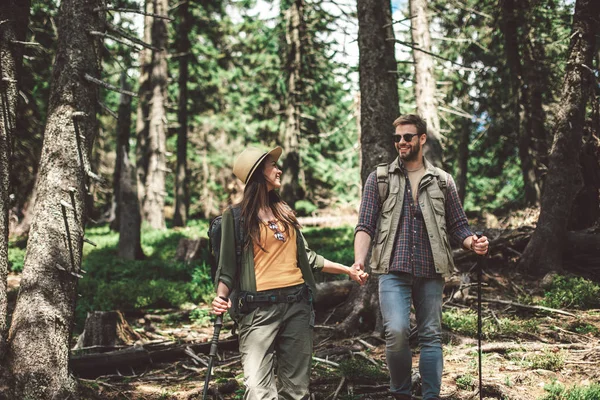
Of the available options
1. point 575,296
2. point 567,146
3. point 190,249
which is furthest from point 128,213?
point 575,296

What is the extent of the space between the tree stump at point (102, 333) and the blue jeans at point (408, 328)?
429 centimetres

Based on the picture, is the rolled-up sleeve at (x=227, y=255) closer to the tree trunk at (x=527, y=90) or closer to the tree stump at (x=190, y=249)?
the tree stump at (x=190, y=249)

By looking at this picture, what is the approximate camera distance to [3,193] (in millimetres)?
5055

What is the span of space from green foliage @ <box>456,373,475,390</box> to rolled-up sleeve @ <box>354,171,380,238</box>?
1.94 m

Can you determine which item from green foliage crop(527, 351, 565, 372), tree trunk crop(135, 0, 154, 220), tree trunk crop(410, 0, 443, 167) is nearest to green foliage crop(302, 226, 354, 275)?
tree trunk crop(410, 0, 443, 167)

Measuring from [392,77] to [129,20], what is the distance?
10.8 meters

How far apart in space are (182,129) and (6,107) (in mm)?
19239

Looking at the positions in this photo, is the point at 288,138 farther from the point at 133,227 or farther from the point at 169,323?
the point at 169,323

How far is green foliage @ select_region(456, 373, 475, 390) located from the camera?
5309 mm

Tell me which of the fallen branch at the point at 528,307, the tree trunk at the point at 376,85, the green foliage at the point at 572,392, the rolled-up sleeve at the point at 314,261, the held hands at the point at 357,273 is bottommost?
the green foliage at the point at 572,392

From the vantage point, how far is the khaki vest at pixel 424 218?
14.5 ft

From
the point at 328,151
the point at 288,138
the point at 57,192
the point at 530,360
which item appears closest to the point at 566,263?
the point at 530,360

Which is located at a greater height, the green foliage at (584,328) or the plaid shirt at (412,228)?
the plaid shirt at (412,228)

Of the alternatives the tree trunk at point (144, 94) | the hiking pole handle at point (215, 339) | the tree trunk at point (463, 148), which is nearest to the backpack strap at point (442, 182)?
the hiking pole handle at point (215, 339)
